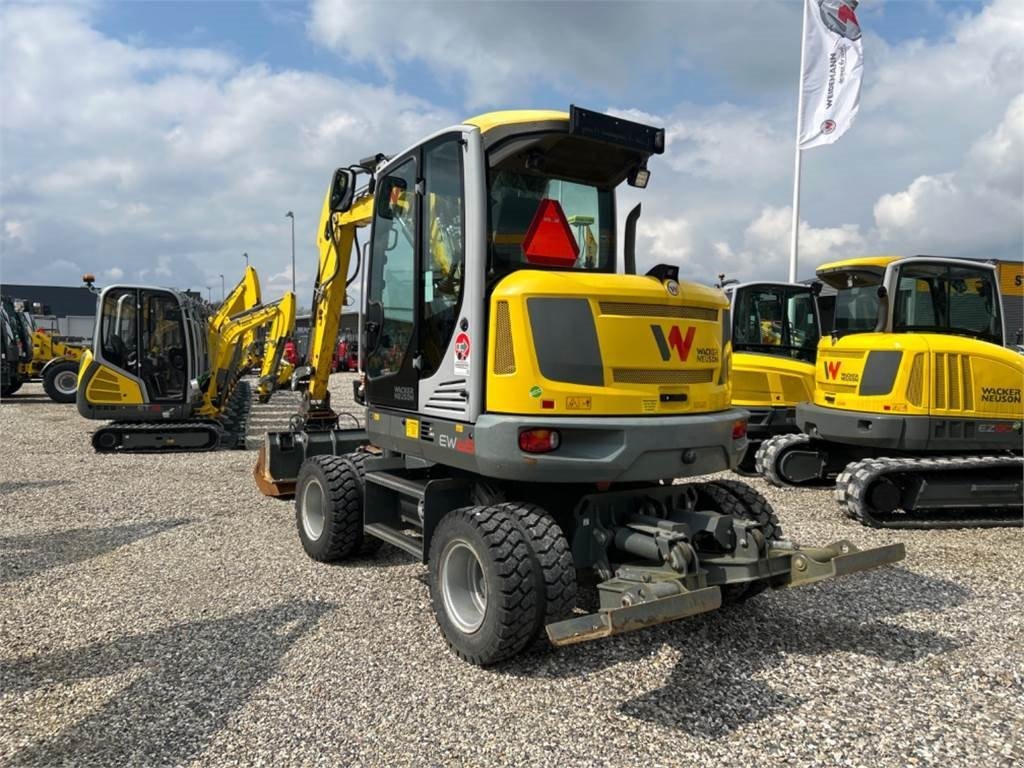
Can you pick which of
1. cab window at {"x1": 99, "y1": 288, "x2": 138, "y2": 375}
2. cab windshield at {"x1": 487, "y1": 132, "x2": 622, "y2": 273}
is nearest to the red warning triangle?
cab windshield at {"x1": 487, "y1": 132, "x2": 622, "y2": 273}

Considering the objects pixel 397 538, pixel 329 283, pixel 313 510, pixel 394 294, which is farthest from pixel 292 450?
pixel 394 294

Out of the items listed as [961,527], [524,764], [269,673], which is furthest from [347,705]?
[961,527]

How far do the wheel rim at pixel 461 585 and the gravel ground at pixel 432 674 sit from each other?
0.83ft

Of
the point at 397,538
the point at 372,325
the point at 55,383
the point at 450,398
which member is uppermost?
the point at 372,325

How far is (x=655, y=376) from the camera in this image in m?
4.21

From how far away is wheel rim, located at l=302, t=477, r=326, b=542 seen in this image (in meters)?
5.94

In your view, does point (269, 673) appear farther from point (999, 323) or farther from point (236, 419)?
point (236, 419)

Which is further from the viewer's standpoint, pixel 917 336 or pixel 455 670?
pixel 917 336

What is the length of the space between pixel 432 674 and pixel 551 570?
0.87m

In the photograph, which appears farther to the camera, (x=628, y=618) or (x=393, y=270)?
(x=393, y=270)

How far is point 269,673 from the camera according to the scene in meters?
3.96

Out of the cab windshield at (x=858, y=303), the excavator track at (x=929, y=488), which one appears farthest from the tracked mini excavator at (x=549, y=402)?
the cab windshield at (x=858, y=303)

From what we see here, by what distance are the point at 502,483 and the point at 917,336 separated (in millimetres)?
5129

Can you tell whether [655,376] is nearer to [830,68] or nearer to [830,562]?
[830,562]
